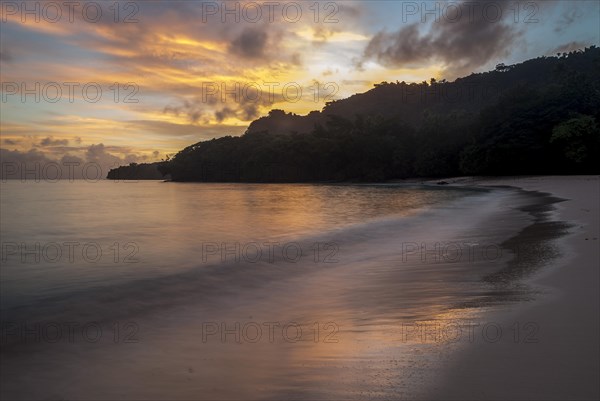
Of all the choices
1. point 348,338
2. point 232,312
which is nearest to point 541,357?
point 348,338

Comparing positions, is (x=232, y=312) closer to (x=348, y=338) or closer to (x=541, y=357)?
(x=348, y=338)

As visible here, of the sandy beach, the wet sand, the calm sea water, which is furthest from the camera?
the calm sea water

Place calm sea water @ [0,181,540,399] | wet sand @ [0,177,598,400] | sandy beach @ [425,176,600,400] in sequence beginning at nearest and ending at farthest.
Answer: sandy beach @ [425,176,600,400], wet sand @ [0,177,598,400], calm sea water @ [0,181,540,399]

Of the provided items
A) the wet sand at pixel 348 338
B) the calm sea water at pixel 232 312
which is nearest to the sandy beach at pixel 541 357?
the wet sand at pixel 348 338

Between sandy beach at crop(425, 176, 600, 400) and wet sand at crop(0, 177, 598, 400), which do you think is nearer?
sandy beach at crop(425, 176, 600, 400)

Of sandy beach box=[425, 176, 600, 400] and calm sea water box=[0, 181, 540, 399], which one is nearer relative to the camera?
sandy beach box=[425, 176, 600, 400]

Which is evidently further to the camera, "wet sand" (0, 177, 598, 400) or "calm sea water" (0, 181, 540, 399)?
"calm sea water" (0, 181, 540, 399)

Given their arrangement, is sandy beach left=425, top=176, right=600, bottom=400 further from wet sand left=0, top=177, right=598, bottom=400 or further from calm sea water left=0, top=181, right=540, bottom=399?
calm sea water left=0, top=181, right=540, bottom=399

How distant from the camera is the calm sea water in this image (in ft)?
12.5

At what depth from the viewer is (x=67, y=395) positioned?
3768mm

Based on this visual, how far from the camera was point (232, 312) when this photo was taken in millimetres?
6375

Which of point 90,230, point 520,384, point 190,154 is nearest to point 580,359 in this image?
point 520,384

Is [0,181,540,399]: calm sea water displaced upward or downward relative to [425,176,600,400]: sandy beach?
downward

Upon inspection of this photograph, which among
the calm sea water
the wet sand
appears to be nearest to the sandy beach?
the wet sand
